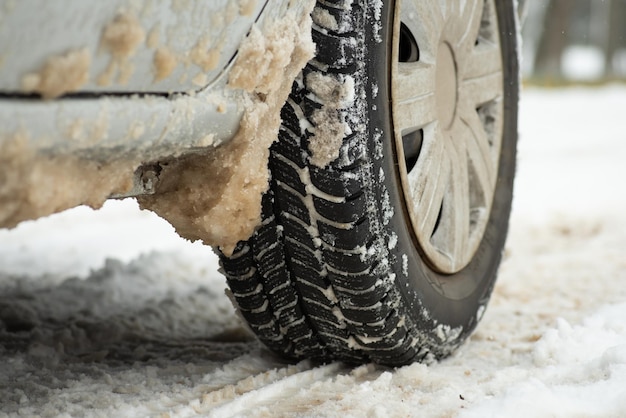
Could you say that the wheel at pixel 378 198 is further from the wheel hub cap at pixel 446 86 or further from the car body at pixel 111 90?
the car body at pixel 111 90

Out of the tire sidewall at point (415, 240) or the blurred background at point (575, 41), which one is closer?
the tire sidewall at point (415, 240)

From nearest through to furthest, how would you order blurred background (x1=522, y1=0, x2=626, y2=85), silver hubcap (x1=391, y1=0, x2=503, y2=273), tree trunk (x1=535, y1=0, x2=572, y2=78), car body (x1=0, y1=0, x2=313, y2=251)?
car body (x1=0, y1=0, x2=313, y2=251) → silver hubcap (x1=391, y1=0, x2=503, y2=273) → blurred background (x1=522, y1=0, x2=626, y2=85) → tree trunk (x1=535, y1=0, x2=572, y2=78)

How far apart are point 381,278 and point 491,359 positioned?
0.56 meters

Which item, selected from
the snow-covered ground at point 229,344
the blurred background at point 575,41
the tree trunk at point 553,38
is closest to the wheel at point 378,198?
the snow-covered ground at point 229,344

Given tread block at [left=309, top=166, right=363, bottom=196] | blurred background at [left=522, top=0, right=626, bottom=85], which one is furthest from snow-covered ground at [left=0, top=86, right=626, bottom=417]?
blurred background at [left=522, top=0, right=626, bottom=85]

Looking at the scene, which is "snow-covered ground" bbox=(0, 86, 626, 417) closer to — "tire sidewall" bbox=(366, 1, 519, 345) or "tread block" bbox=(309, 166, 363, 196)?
"tire sidewall" bbox=(366, 1, 519, 345)

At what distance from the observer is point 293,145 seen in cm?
152

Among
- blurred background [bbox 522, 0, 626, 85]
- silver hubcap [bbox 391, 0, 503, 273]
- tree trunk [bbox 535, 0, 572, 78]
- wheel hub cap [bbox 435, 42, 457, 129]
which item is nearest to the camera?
silver hubcap [bbox 391, 0, 503, 273]

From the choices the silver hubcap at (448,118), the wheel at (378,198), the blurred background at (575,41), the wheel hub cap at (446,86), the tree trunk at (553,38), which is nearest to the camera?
the wheel at (378,198)

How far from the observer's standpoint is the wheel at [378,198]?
1.50m

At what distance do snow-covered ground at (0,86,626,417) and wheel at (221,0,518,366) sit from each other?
120mm

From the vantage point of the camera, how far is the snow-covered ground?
1.58 meters

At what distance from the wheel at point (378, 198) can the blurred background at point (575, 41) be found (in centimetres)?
1360

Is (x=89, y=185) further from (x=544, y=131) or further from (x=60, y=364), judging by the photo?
(x=544, y=131)
